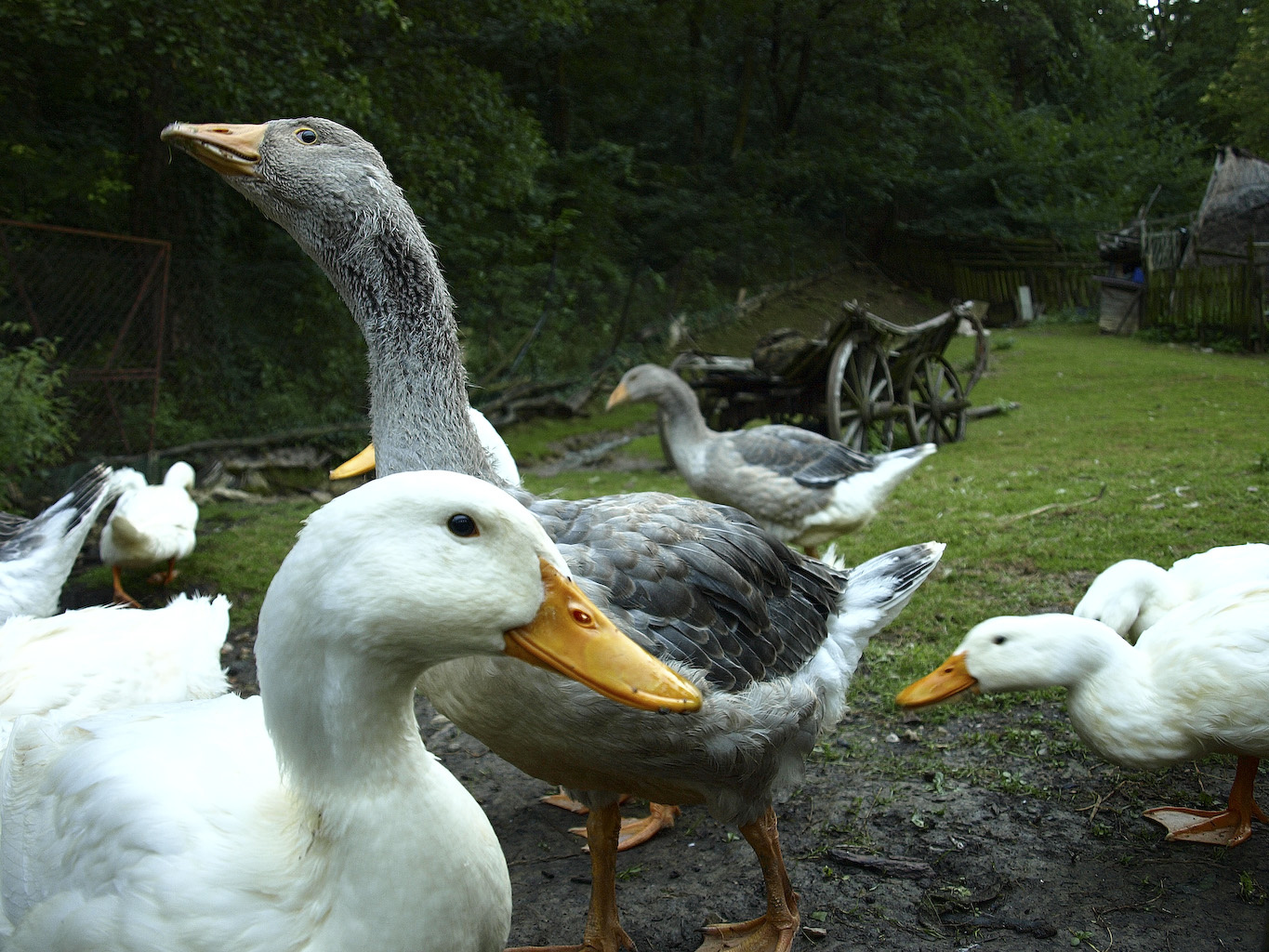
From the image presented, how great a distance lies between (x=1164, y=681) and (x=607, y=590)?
5.98ft

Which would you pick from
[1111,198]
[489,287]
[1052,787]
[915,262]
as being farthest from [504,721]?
[1111,198]

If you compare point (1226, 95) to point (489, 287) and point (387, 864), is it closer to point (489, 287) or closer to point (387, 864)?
point (489, 287)

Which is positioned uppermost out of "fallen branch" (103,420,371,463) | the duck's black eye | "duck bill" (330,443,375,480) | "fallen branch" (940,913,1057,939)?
the duck's black eye

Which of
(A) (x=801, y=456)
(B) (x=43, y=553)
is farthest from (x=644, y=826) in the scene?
(A) (x=801, y=456)

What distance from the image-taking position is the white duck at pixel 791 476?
19.3 ft

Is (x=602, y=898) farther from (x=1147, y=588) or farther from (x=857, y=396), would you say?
(x=857, y=396)

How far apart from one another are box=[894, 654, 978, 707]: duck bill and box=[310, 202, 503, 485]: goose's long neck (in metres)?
1.67

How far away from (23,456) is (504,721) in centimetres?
666

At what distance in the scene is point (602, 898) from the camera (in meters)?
2.58

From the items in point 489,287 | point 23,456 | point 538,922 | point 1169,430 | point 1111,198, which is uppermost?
point 1111,198

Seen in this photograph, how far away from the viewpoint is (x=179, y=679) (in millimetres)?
2869

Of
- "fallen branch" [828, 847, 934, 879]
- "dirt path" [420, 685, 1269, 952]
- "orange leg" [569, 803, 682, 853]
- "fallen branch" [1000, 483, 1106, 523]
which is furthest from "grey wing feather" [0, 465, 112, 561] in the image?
"fallen branch" [1000, 483, 1106, 523]

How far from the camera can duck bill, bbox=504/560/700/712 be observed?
1508mm

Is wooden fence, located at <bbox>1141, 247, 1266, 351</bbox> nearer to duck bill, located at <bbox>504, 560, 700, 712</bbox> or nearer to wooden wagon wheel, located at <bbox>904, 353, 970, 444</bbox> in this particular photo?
wooden wagon wheel, located at <bbox>904, 353, 970, 444</bbox>
